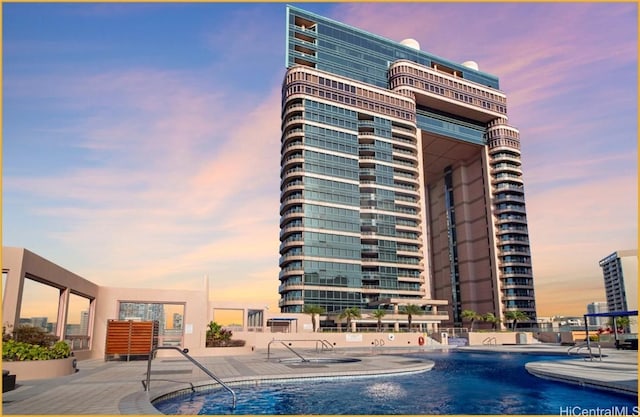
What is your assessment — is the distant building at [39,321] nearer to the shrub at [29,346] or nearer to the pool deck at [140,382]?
the shrub at [29,346]

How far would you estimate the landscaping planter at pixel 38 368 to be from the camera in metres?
17.5

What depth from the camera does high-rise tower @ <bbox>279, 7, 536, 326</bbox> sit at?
7925 cm

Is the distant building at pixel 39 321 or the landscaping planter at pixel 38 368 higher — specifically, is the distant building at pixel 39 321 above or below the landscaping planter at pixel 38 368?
above

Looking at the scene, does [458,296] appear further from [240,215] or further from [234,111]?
[234,111]

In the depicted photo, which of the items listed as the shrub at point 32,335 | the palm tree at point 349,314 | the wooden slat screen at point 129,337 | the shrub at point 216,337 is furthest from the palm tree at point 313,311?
the shrub at point 32,335

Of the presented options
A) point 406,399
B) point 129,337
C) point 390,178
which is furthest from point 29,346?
point 390,178

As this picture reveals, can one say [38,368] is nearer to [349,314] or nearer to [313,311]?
[313,311]

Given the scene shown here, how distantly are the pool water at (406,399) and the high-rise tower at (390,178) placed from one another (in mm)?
55751

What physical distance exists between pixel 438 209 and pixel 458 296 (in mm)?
23217

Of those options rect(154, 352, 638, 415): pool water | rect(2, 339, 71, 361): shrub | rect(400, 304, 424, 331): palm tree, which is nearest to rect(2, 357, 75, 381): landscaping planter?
rect(2, 339, 71, 361): shrub

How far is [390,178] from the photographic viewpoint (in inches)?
3447

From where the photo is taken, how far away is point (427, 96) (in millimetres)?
95062

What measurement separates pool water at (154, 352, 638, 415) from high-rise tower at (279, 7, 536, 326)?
55.8 metres

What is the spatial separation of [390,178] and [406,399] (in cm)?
7352
